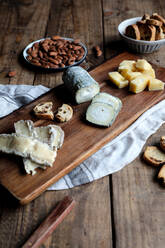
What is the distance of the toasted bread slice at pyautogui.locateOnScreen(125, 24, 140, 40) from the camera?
194 centimetres

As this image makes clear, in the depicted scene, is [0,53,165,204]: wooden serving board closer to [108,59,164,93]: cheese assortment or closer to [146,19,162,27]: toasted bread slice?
[108,59,164,93]: cheese assortment

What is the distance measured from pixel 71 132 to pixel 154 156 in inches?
15.7

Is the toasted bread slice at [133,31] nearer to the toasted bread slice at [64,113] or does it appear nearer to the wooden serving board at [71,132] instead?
the wooden serving board at [71,132]

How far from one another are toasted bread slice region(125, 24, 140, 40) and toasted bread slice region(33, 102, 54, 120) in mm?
813

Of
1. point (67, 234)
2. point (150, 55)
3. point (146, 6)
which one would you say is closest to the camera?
point (67, 234)

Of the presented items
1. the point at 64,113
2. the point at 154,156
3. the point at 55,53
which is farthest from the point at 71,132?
the point at 55,53

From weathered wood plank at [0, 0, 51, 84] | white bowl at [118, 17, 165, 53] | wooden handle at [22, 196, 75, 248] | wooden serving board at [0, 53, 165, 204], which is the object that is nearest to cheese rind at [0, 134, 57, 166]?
wooden serving board at [0, 53, 165, 204]

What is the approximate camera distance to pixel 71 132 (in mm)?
1410

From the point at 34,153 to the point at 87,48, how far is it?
1195mm

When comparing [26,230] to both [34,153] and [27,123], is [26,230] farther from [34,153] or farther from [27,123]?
[27,123]

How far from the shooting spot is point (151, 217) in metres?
1.11

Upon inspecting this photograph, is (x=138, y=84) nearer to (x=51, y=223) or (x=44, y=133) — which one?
(x=44, y=133)

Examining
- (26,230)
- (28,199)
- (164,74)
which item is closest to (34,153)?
(28,199)

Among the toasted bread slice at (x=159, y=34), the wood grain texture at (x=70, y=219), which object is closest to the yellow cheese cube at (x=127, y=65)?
the toasted bread slice at (x=159, y=34)
